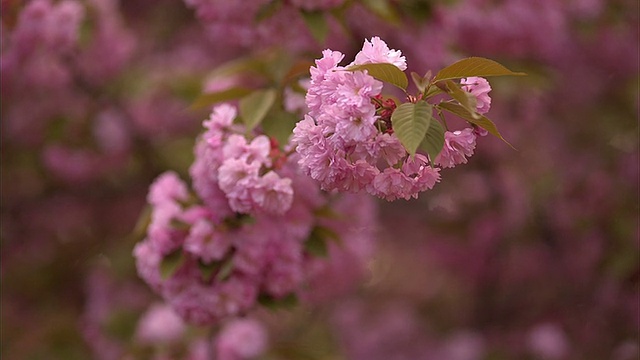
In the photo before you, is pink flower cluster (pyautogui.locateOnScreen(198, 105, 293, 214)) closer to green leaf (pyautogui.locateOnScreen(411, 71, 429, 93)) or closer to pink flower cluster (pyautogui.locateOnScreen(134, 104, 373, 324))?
pink flower cluster (pyautogui.locateOnScreen(134, 104, 373, 324))

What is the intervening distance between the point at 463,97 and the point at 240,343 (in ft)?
6.02

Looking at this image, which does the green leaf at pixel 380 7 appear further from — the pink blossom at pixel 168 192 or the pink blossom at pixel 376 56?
the pink blossom at pixel 376 56

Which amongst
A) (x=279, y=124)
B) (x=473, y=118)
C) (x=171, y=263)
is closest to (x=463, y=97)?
(x=473, y=118)

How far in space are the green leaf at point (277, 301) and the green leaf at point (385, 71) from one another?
0.89 metres

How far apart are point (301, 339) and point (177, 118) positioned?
3.75 ft

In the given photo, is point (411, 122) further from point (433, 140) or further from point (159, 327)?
point (159, 327)

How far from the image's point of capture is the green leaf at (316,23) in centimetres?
200

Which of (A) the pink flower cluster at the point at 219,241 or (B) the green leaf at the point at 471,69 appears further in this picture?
(A) the pink flower cluster at the point at 219,241

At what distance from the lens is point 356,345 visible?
4953 millimetres

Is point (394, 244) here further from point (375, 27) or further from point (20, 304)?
point (375, 27)

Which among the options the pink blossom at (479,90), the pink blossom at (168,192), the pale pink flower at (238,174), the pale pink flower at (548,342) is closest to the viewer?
the pink blossom at (479,90)

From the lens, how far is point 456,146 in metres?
1.24

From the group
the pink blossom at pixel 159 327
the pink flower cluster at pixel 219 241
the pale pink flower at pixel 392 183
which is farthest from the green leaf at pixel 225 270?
the pink blossom at pixel 159 327

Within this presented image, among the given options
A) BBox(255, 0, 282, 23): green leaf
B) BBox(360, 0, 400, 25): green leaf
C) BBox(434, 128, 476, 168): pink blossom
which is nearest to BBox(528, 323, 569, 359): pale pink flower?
BBox(360, 0, 400, 25): green leaf
